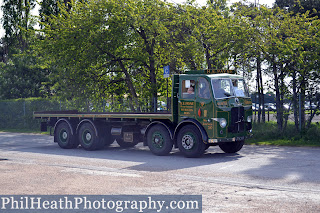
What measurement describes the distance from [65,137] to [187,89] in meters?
6.39

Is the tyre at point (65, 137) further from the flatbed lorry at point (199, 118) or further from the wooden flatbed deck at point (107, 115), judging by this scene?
the flatbed lorry at point (199, 118)

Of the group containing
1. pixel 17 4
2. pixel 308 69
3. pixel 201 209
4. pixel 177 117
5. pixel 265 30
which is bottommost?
pixel 201 209

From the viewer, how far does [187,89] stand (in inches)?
559

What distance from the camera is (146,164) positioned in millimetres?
12766

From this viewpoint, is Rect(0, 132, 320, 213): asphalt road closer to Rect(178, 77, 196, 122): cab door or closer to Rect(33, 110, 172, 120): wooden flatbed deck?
Rect(33, 110, 172, 120): wooden flatbed deck

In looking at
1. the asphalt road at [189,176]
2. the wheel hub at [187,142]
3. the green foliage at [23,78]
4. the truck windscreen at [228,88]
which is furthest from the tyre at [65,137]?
the green foliage at [23,78]

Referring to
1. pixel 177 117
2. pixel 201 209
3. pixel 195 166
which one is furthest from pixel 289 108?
pixel 201 209

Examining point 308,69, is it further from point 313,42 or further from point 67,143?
point 67,143

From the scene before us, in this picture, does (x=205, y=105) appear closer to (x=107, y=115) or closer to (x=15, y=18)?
(x=107, y=115)

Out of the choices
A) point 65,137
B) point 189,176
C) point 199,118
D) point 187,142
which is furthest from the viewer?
point 65,137

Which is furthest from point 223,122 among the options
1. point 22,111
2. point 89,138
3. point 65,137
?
point 22,111

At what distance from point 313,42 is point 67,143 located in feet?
35.7

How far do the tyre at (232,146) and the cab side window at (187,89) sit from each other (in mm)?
2099

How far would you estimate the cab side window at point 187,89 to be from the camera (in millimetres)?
14102
